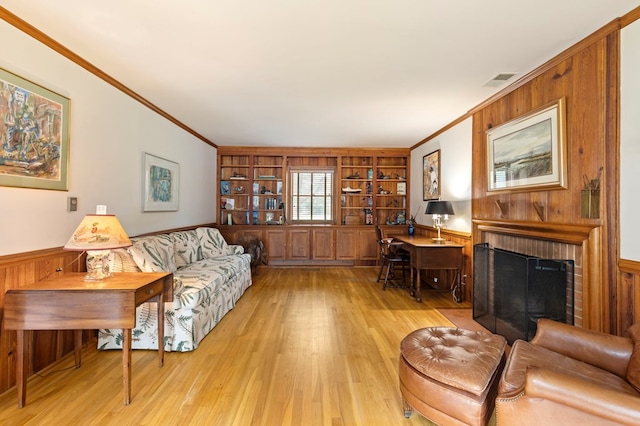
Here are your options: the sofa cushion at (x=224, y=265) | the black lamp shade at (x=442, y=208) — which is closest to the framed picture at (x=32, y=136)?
the sofa cushion at (x=224, y=265)

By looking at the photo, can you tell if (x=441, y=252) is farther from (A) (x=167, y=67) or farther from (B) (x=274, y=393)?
(A) (x=167, y=67)

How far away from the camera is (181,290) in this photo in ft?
9.08

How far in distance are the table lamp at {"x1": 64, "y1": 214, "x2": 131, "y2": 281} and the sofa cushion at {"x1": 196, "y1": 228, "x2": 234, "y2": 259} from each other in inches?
85.8

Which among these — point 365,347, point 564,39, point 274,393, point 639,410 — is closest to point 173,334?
point 274,393

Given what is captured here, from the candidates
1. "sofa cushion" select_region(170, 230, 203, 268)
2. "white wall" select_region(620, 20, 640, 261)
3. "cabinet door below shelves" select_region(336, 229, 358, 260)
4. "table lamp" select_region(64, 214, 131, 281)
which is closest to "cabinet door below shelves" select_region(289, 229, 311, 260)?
"cabinet door below shelves" select_region(336, 229, 358, 260)

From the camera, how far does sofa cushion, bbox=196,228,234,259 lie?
451cm

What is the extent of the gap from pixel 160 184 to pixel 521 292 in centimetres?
427

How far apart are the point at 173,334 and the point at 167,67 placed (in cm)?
241

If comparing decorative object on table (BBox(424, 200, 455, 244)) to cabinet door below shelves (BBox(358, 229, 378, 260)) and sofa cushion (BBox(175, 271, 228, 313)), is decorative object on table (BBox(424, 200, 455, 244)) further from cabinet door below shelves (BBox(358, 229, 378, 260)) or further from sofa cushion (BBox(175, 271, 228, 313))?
sofa cushion (BBox(175, 271, 228, 313))

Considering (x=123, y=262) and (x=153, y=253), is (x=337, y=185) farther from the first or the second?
(x=123, y=262)

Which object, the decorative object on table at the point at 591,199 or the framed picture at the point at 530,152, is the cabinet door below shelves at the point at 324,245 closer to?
the framed picture at the point at 530,152

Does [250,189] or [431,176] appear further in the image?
[250,189]

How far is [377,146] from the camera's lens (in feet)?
20.4

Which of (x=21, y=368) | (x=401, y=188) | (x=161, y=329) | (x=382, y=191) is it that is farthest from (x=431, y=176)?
(x=21, y=368)
